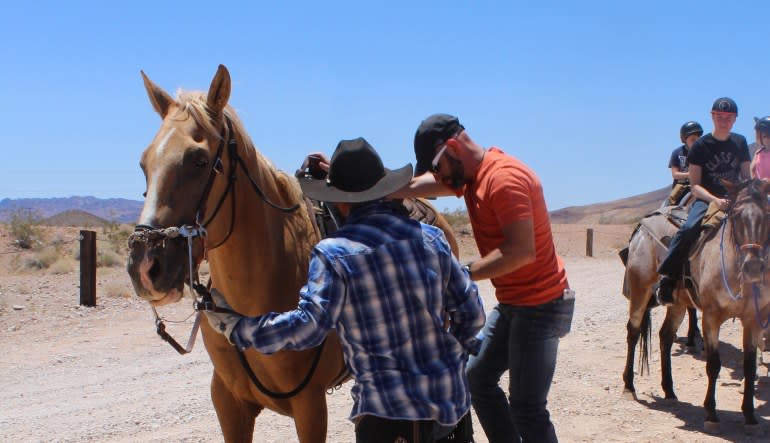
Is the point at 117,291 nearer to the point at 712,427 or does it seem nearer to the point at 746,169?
the point at 712,427

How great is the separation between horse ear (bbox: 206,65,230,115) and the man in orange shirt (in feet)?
2.92

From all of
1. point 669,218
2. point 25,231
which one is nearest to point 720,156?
point 669,218

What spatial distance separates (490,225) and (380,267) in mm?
1122

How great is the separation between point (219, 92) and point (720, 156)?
18.1ft

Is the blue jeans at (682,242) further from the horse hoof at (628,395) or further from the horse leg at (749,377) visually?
the horse hoof at (628,395)

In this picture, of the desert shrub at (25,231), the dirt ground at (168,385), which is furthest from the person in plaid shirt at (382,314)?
the desert shrub at (25,231)

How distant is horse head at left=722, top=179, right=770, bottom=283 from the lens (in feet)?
22.1

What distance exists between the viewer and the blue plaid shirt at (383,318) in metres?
2.62

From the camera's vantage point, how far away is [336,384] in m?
4.01

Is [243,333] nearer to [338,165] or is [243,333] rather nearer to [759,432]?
[338,165]

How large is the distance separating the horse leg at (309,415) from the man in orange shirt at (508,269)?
2.79 ft

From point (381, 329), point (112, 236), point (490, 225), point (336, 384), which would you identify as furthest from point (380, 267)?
point (112, 236)

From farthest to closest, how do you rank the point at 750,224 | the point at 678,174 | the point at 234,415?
the point at 678,174 < the point at 750,224 < the point at 234,415

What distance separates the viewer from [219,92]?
3471 mm
